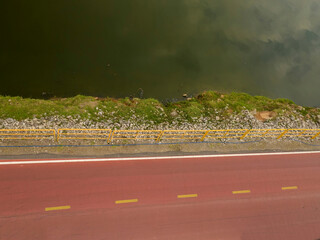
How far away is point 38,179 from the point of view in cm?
1220

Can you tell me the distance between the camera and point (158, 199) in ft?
42.0

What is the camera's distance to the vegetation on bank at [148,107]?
15211mm

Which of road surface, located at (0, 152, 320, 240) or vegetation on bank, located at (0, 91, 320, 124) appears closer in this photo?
road surface, located at (0, 152, 320, 240)

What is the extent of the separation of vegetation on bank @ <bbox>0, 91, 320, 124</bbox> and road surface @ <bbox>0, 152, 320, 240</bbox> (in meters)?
3.62

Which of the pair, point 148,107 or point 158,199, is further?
point 148,107

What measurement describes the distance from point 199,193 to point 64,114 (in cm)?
1007

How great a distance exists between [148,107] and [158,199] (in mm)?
7003

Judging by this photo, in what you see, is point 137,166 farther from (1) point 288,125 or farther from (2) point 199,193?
(1) point 288,125

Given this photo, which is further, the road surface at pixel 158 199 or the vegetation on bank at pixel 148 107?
the vegetation on bank at pixel 148 107

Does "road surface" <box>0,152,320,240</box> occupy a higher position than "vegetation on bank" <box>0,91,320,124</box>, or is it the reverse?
"vegetation on bank" <box>0,91,320,124</box>

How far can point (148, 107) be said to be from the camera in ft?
56.4

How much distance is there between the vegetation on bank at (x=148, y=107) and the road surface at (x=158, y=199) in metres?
3.62

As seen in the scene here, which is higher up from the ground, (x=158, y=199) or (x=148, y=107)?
(x=148, y=107)

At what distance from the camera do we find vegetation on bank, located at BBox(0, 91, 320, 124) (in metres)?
15.2
